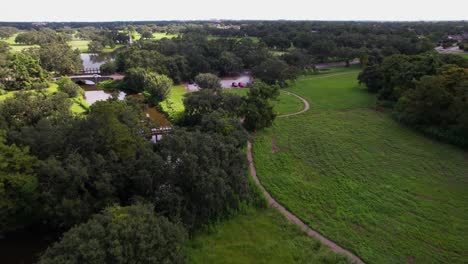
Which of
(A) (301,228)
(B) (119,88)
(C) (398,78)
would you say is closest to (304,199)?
(A) (301,228)

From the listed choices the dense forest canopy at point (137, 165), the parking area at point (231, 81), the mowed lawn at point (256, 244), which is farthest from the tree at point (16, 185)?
the parking area at point (231, 81)

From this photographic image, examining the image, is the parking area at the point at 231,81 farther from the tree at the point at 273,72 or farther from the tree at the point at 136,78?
the tree at the point at 136,78

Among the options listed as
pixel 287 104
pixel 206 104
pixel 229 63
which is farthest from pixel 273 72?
pixel 206 104

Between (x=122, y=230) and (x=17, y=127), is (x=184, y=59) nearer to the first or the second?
(x=17, y=127)

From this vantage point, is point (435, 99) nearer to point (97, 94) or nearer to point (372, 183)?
point (372, 183)

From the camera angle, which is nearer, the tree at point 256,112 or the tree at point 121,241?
the tree at point 121,241

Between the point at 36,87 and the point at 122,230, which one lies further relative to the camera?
the point at 36,87

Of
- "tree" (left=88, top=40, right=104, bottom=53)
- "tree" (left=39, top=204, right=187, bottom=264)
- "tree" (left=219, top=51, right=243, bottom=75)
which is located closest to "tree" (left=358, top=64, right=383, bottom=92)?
"tree" (left=219, top=51, right=243, bottom=75)
